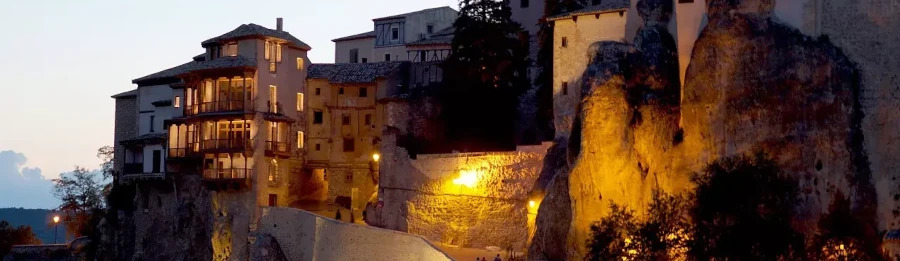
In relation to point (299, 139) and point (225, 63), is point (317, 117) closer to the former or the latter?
point (299, 139)

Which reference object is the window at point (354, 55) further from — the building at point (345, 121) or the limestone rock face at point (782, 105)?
the limestone rock face at point (782, 105)

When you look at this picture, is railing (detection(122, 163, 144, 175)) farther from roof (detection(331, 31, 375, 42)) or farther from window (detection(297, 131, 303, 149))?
roof (detection(331, 31, 375, 42))

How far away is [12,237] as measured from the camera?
100 metres

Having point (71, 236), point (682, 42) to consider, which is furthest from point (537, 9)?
point (71, 236)

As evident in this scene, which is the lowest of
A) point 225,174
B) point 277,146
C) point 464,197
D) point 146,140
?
point 464,197

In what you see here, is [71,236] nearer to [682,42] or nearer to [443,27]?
[443,27]

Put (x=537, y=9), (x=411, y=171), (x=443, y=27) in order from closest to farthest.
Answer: (x=411, y=171), (x=537, y=9), (x=443, y=27)

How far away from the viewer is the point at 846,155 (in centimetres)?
4628

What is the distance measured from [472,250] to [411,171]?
654cm

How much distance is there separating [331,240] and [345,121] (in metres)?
17.0

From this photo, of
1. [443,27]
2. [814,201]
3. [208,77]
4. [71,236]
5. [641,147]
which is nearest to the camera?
[814,201]

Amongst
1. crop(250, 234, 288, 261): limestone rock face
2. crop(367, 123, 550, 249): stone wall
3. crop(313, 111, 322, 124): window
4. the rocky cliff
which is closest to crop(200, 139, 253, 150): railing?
crop(250, 234, 288, 261): limestone rock face

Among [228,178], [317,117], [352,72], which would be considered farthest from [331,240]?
[352,72]

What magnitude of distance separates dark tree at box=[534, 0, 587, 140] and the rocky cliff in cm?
1370
